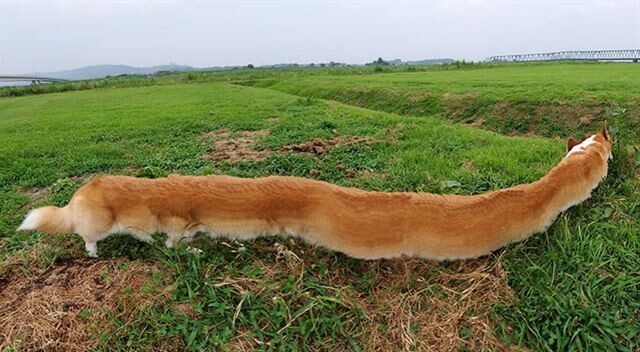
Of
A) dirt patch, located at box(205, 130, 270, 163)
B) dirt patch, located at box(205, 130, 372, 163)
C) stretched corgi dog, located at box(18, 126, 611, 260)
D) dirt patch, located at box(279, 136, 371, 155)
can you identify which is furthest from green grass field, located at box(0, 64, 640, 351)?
dirt patch, located at box(205, 130, 270, 163)

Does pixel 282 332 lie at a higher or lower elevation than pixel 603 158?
lower

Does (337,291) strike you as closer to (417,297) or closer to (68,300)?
(417,297)

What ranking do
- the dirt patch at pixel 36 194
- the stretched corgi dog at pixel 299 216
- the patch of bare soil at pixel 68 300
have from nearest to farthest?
1. the patch of bare soil at pixel 68 300
2. the stretched corgi dog at pixel 299 216
3. the dirt patch at pixel 36 194

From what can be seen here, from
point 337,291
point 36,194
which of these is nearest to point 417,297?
point 337,291

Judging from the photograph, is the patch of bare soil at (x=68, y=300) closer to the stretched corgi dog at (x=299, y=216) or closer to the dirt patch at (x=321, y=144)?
the stretched corgi dog at (x=299, y=216)

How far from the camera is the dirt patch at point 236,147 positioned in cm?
544

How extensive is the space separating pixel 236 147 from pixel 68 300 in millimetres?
3724

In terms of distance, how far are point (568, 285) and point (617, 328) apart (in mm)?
312

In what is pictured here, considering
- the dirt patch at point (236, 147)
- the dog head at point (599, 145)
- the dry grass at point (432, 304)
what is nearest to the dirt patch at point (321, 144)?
the dirt patch at point (236, 147)

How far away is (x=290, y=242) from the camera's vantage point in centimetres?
278

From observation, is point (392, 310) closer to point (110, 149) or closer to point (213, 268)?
point (213, 268)

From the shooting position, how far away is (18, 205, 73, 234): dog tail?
2.69m

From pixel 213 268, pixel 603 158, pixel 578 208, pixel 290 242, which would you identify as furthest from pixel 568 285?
pixel 213 268

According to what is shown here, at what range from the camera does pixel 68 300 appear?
2475 mm
